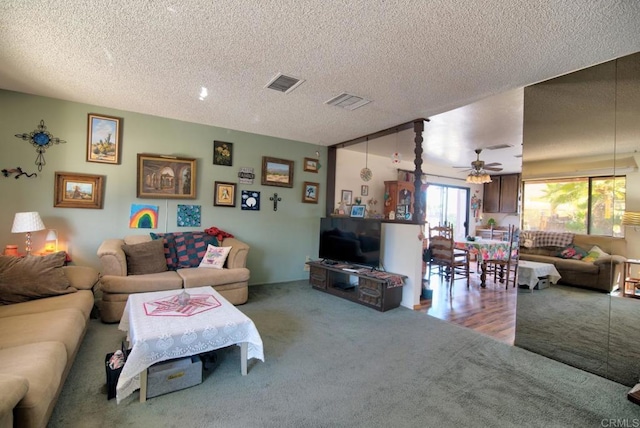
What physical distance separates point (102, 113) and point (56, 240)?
1.65m

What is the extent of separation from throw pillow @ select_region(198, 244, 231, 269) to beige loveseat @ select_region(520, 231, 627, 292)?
346 cm

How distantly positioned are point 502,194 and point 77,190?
938cm

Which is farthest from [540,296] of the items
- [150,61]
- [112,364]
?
[150,61]

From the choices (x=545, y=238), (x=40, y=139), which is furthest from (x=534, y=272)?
(x=40, y=139)

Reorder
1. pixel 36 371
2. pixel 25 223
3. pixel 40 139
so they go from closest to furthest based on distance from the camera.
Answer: pixel 36 371 → pixel 25 223 → pixel 40 139

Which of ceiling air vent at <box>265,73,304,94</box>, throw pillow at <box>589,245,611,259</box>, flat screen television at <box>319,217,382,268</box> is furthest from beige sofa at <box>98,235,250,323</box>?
throw pillow at <box>589,245,611,259</box>

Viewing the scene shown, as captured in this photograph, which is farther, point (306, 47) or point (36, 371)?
point (306, 47)

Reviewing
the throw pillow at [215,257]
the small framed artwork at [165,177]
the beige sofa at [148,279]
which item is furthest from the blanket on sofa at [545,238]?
the small framed artwork at [165,177]

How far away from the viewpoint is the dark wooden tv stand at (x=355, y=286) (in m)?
3.73

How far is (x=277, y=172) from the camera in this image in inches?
197

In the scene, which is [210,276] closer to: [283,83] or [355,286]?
[355,286]

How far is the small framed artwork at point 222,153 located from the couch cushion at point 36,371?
3.20 meters

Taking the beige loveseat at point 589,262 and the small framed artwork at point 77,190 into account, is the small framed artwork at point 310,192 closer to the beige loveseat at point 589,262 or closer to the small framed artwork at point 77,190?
the small framed artwork at point 77,190

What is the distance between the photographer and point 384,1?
5.61 ft
